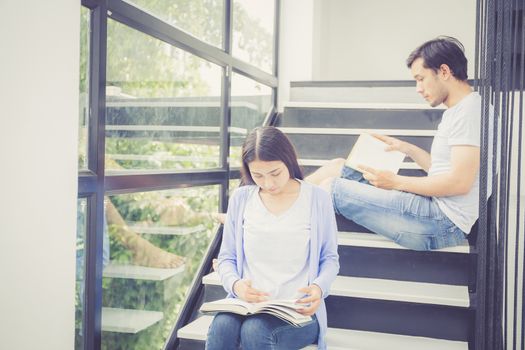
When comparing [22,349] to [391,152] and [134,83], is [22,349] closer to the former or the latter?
[134,83]

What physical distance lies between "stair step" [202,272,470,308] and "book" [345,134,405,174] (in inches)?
19.2

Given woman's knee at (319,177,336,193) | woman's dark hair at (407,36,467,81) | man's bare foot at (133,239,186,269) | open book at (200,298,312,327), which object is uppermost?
woman's dark hair at (407,36,467,81)

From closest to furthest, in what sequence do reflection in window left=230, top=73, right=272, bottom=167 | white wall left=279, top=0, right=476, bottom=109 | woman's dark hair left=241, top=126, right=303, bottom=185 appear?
woman's dark hair left=241, top=126, right=303, bottom=185 → reflection in window left=230, top=73, right=272, bottom=167 → white wall left=279, top=0, right=476, bottom=109

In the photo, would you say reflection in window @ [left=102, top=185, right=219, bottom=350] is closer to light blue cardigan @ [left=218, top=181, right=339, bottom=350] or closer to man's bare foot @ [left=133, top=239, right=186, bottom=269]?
man's bare foot @ [left=133, top=239, right=186, bottom=269]

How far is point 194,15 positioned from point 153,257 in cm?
116

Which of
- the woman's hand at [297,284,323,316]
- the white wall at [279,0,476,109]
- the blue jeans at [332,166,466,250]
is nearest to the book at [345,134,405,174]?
the blue jeans at [332,166,466,250]

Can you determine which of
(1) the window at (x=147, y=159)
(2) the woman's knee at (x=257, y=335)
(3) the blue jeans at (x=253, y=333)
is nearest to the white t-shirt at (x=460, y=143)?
(3) the blue jeans at (x=253, y=333)

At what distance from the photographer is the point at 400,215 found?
7.55ft

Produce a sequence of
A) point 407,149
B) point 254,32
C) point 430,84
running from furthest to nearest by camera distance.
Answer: point 254,32 < point 407,149 < point 430,84

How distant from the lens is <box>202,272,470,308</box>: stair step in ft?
6.98

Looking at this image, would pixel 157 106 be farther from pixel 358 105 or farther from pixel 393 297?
pixel 358 105

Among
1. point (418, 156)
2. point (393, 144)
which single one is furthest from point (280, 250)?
point (418, 156)

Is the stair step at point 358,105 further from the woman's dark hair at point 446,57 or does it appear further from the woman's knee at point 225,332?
the woman's knee at point 225,332

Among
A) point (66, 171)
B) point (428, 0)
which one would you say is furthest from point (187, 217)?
point (428, 0)
